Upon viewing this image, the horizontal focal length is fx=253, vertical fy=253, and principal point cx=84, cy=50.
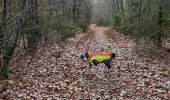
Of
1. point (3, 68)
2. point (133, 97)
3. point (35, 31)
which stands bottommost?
point (133, 97)

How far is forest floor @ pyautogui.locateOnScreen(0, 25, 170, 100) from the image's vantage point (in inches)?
300

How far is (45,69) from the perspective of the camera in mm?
10945

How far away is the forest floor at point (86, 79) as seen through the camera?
7.61 m

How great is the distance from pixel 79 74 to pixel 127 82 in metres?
2.17

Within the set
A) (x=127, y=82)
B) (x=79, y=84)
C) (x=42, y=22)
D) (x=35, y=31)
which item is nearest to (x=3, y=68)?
(x=79, y=84)

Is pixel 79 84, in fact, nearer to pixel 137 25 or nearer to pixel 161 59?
pixel 161 59

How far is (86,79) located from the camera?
941cm

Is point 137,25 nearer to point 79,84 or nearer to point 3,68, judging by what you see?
point 79,84

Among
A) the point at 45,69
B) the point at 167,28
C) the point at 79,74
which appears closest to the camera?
the point at 79,74

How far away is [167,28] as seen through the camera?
44.0 ft

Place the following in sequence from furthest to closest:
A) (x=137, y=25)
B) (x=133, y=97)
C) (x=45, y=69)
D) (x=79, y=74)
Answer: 1. (x=137, y=25)
2. (x=45, y=69)
3. (x=79, y=74)
4. (x=133, y=97)

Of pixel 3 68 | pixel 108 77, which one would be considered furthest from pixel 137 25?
pixel 3 68

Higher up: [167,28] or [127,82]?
[167,28]

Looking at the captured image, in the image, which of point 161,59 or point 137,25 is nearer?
point 161,59
